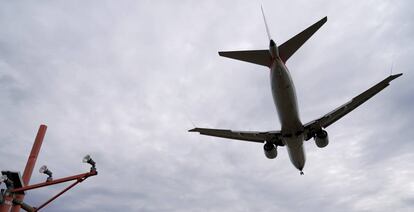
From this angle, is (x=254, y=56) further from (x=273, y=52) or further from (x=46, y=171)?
(x=46, y=171)

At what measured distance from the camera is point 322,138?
26000mm

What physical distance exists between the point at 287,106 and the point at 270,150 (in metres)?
7.03

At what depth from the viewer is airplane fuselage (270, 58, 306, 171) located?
68.9 feet

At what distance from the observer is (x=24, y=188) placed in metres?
9.59

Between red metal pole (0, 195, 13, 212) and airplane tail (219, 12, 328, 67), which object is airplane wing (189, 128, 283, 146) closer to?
airplane tail (219, 12, 328, 67)

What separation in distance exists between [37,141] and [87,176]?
240cm

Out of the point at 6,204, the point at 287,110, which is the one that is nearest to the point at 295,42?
the point at 287,110

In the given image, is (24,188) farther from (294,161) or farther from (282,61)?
(294,161)

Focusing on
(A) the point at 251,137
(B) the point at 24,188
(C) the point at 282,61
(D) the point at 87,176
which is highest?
(C) the point at 282,61

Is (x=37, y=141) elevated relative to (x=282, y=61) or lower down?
lower down

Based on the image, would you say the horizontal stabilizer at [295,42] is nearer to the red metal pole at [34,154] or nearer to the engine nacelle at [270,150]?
the engine nacelle at [270,150]

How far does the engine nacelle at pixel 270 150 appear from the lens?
1099 inches

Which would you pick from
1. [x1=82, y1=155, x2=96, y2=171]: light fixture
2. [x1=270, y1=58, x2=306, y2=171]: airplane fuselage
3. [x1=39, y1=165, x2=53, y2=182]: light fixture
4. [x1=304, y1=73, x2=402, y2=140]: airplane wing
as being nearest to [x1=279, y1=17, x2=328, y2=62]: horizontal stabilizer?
[x1=270, y1=58, x2=306, y2=171]: airplane fuselage

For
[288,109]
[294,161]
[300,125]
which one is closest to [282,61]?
[288,109]
